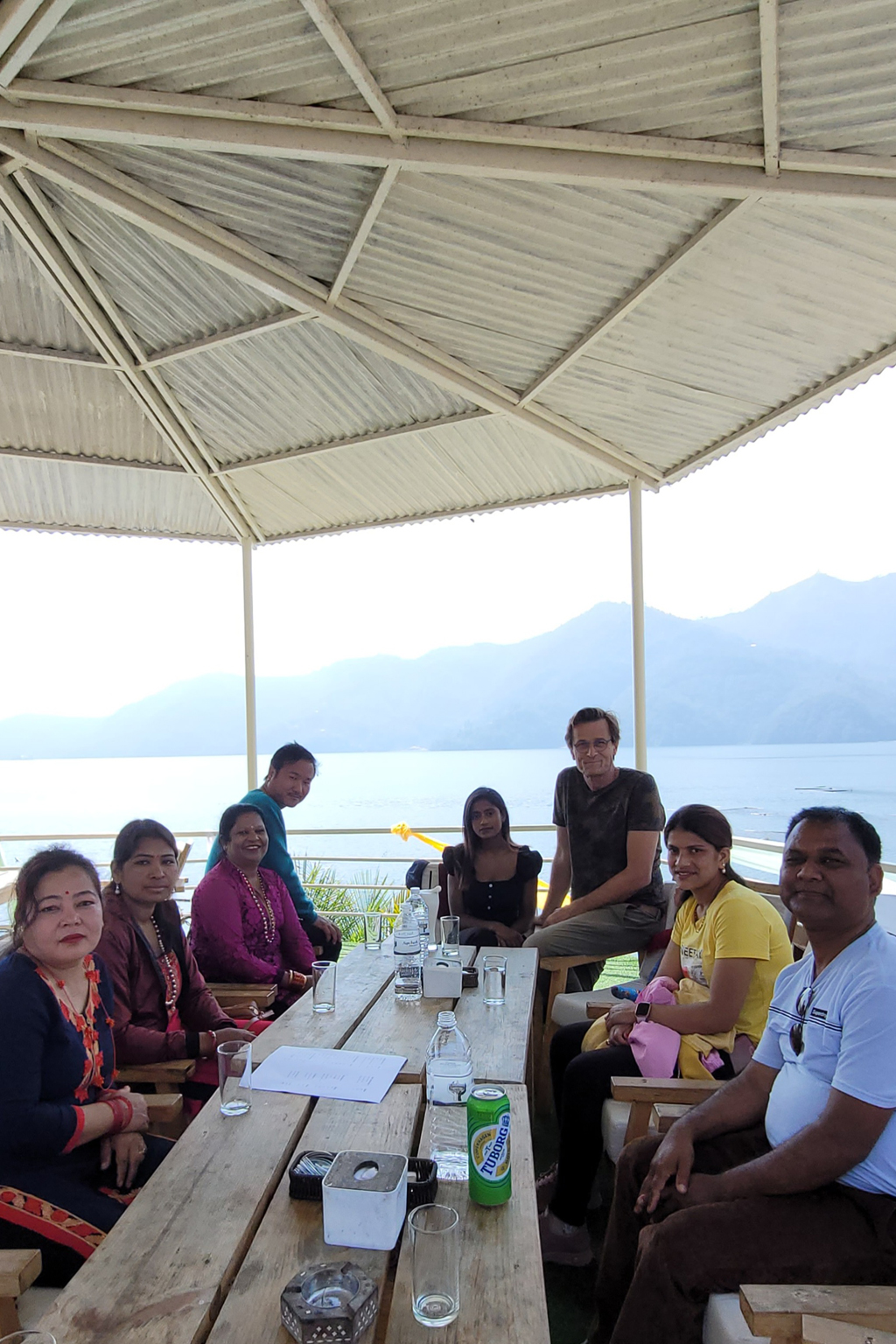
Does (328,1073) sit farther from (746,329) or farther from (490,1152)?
(746,329)

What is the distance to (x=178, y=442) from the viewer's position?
6.53m

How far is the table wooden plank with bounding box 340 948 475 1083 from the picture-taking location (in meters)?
2.22

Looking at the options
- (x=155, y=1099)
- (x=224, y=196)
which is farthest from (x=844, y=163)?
(x=155, y=1099)

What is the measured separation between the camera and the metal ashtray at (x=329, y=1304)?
1.17 metres

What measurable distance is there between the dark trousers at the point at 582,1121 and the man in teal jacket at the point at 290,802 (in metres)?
1.79

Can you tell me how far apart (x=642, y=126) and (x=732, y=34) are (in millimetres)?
452

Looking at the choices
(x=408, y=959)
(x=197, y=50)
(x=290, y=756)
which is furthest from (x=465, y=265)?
(x=408, y=959)

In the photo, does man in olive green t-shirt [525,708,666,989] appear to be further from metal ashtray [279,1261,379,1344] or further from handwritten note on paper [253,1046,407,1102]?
metal ashtray [279,1261,379,1344]

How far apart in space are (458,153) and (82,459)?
4306mm

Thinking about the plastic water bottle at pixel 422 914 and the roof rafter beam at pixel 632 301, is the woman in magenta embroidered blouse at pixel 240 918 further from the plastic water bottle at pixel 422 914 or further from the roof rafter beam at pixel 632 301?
the roof rafter beam at pixel 632 301

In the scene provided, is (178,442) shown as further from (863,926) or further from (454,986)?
(863,926)

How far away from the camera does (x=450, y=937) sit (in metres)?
3.29

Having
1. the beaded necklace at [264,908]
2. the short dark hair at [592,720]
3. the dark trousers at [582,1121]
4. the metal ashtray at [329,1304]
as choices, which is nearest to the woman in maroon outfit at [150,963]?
the beaded necklace at [264,908]

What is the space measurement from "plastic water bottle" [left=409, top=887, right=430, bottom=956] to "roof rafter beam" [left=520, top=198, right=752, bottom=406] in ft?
9.69
